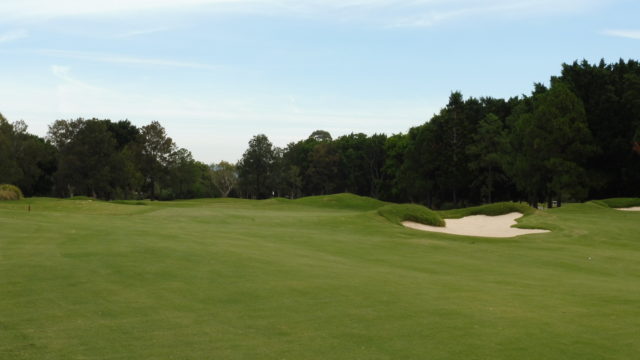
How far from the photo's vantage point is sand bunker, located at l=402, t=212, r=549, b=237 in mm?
31109

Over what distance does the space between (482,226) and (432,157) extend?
49.1 meters

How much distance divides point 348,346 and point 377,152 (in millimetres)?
118087

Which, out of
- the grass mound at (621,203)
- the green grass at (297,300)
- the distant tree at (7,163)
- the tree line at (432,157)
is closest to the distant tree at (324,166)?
the tree line at (432,157)

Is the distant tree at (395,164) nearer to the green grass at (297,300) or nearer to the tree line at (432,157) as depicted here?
the tree line at (432,157)

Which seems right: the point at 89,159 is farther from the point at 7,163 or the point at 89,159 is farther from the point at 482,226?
the point at 482,226

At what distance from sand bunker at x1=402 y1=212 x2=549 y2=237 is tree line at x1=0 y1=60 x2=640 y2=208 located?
960 inches

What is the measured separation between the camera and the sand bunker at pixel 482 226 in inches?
1225

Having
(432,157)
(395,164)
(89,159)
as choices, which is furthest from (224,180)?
(432,157)

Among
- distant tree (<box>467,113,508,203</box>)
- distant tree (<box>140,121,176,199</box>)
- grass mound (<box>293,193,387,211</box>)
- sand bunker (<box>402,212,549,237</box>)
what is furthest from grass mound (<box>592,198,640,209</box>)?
distant tree (<box>140,121,176,199</box>)

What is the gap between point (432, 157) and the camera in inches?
3273

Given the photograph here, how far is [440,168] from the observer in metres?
82.1

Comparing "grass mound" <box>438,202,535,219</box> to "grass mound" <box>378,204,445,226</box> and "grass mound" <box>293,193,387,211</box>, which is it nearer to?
"grass mound" <box>378,204,445,226</box>

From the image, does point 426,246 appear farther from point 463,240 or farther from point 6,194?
point 6,194

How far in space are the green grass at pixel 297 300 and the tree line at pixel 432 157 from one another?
41.1 metres
